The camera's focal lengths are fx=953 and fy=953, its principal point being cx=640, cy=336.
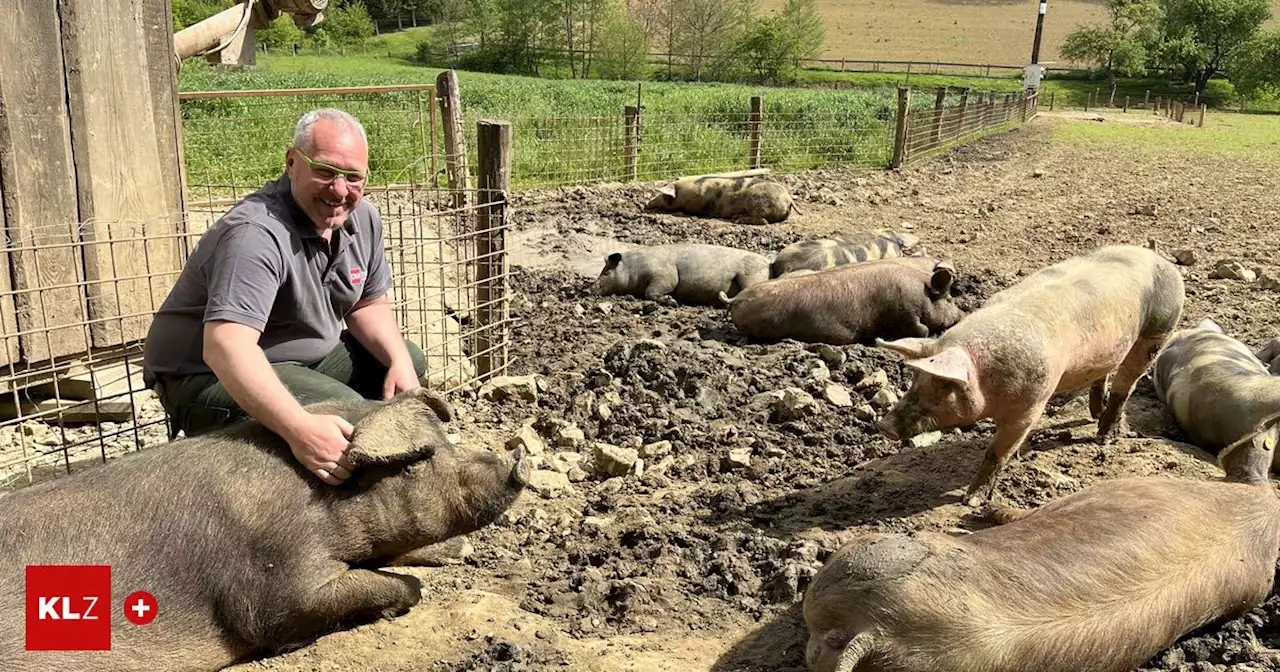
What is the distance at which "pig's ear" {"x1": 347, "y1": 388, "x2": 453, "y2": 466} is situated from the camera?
2799 mm

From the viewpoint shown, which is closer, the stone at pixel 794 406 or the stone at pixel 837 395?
the stone at pixel 794 406

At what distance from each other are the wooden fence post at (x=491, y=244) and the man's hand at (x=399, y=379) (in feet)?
4.65

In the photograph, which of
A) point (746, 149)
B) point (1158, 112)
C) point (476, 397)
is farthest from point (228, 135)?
point (1158, 112)

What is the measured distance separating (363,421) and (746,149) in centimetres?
1281

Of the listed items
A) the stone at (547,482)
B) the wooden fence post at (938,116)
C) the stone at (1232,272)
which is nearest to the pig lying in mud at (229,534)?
the stone at (547,482)

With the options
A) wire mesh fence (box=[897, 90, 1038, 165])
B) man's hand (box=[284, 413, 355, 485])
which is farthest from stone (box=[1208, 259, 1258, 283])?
wire mesh fence (box=[897, 90, 1038, 165])

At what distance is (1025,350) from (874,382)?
1.41m

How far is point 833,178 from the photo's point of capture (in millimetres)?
13969

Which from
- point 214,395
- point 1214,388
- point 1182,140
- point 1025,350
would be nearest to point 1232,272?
point 1214,388

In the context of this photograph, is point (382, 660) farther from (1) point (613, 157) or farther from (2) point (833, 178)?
(2) point (833, 178)

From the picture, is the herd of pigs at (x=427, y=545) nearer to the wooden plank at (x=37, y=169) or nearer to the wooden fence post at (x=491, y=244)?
the wooden plank at (x=37, y=169)

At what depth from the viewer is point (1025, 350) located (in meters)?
3.93

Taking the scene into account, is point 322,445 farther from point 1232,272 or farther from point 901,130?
point 901,130

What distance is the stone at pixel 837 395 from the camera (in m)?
5.05
